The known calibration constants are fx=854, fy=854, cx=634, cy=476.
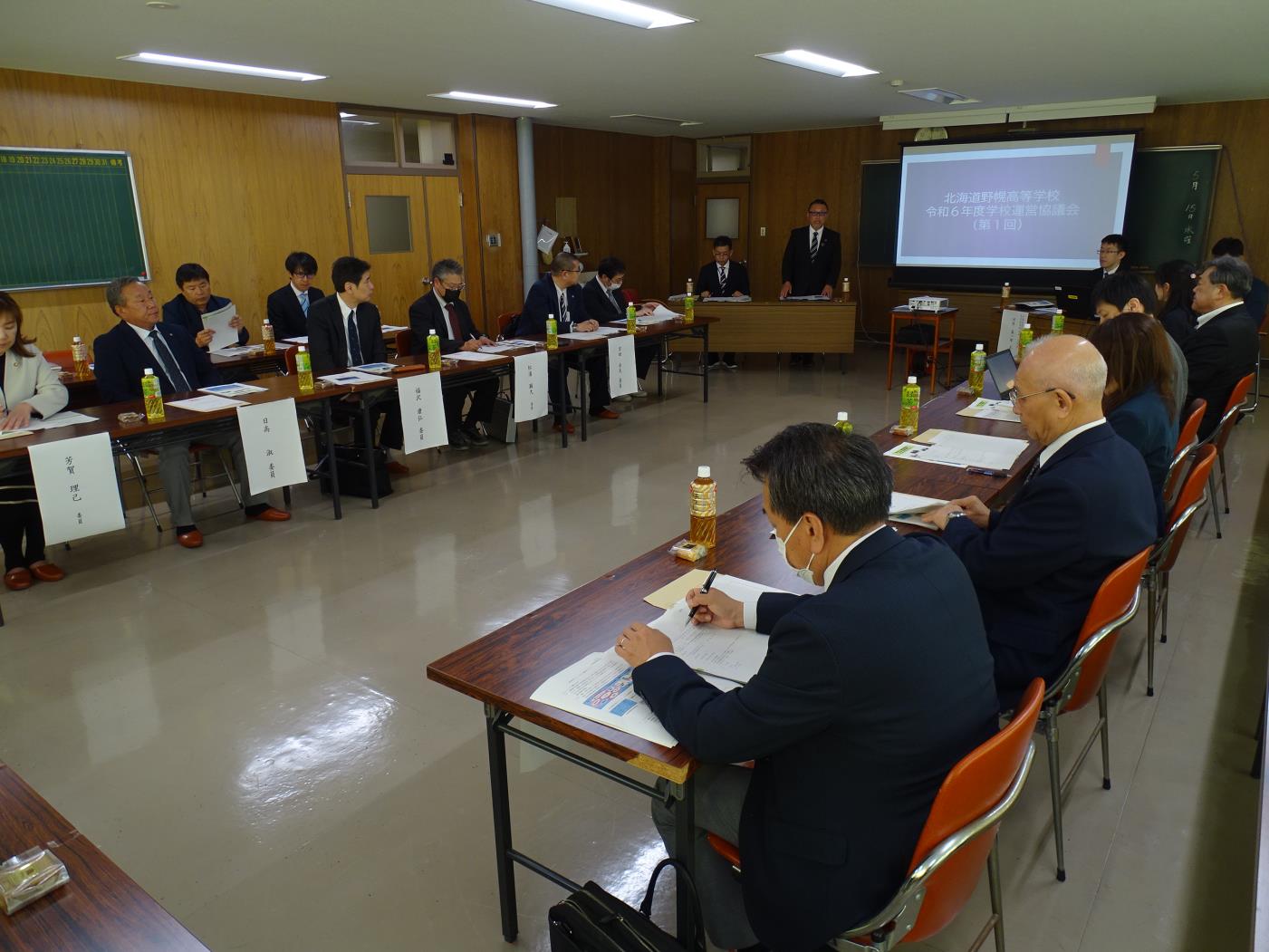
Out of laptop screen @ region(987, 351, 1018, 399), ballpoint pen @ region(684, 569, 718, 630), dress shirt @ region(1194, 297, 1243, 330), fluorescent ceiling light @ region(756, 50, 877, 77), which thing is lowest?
ballpoint pen @ region(684, 569, 718, 630)

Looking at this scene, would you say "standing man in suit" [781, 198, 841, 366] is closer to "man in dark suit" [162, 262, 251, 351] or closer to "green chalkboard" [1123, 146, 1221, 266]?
"green chalkboard" [1123, 146, 1221, 266]

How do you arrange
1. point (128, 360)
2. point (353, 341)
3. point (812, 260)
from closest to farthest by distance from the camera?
point (128, 360)
point (353, 341)
point (812, 260)

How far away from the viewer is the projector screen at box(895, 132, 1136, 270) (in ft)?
27.3

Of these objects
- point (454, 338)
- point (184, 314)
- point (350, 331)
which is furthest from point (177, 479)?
point (454, 338)

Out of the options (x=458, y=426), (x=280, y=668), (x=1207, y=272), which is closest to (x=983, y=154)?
(x=1207, y=272)

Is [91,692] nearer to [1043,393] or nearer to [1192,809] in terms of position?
[1043,393]

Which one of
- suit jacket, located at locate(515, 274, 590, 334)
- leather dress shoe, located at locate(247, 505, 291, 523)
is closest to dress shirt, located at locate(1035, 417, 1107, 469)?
leather dress shoe, located at locate(247, 505, 291, 523)

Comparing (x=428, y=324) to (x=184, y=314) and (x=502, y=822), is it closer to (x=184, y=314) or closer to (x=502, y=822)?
(x=184, y=314)

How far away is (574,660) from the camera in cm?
172

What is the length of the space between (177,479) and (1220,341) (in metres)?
5.05

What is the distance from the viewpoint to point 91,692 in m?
2.94

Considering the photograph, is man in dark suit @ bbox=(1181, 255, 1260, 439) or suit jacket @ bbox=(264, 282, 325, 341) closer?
man in dark suit @ bbox=(1181, 255, 1260, 439)

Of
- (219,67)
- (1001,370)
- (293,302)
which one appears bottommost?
(1001,370)

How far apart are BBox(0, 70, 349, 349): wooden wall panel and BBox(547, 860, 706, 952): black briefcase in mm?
6211
